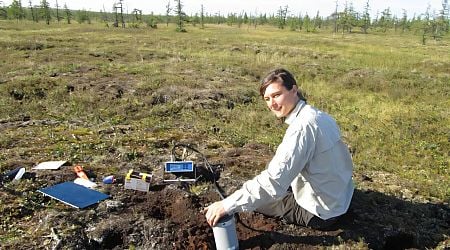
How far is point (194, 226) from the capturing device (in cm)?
400

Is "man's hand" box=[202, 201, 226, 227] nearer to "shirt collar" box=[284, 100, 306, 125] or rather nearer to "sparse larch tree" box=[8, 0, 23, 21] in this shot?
"shirt collar" box=[284, 100, 306, 125]

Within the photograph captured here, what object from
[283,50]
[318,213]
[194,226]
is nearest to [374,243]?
[318,213]

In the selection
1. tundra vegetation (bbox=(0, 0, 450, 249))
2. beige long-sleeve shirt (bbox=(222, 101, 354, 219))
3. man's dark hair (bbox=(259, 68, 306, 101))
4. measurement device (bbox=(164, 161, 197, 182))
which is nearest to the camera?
beige long-sleeve shirt (bbox=(222, 101, 354, 219))

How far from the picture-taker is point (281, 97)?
3225 mm

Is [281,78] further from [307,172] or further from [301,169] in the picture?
[307,172]

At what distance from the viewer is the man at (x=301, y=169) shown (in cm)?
303

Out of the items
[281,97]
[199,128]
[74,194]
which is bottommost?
[199,128]

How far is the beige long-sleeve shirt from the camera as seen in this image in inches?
119

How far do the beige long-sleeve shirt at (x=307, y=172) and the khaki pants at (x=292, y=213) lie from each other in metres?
0.12

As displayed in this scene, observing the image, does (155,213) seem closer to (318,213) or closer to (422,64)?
(318,213)

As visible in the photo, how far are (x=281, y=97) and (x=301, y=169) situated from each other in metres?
0.60

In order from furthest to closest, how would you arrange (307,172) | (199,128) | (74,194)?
(199,128) → (74,194) → (307,172)

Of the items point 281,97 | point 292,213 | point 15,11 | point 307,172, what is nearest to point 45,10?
point 15,11

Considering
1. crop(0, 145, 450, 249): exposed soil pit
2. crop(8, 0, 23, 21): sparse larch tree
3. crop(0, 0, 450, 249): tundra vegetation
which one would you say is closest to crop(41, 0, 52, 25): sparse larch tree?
crop(8, 0, 23, 21): sparse larch tree
